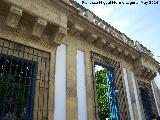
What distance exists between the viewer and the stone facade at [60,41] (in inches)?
181

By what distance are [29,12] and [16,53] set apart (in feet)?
3.31

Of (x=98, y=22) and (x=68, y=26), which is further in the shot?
(x=98, y=22)

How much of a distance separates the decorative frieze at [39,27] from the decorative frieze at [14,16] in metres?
0.47

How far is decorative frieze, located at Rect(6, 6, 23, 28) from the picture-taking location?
4.41 m

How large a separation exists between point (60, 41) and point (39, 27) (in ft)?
2.38

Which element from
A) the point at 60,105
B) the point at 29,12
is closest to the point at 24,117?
the point at 60,105

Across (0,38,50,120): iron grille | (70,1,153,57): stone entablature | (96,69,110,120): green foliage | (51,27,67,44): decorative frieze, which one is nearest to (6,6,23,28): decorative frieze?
(0,38,50,120): iron grille

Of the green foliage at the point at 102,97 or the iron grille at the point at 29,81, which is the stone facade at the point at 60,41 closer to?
the iron grille at the point at 29,81

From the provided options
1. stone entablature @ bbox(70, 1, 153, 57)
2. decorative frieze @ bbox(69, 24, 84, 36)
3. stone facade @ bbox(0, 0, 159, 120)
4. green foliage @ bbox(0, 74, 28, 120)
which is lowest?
green foliage @ bbox(0, 74, 28, 120)

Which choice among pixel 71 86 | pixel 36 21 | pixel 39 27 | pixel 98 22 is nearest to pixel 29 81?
pixel 71 86

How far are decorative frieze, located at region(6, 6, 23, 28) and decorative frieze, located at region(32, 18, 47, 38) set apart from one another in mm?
471

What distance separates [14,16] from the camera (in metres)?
4.49

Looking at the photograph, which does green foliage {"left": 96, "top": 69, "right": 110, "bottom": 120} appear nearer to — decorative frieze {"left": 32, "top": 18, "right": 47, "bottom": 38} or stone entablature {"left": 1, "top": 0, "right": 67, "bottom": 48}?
stone entablature {"left": 1, "top": 0, "right": 67, "bottom": 48}

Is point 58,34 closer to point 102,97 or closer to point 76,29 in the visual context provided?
point 76,29
